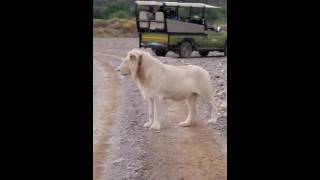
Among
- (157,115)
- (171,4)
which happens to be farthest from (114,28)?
(157,115)

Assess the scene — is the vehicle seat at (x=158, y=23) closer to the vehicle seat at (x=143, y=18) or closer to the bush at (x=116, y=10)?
the vehicle seat at (x=143, y=18)

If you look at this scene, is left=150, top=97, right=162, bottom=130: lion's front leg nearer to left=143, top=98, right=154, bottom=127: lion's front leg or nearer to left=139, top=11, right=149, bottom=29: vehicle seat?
left=143, top=98, right=154, bottom=127: lion's front leg

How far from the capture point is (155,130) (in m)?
4.05

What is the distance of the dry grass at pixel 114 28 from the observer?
13.0 ft

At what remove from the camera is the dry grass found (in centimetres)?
395

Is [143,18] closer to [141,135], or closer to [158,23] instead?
[158,23]

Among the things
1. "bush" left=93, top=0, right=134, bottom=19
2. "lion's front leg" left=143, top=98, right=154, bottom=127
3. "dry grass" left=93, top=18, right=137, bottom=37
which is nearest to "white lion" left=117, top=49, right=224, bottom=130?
"lion's front leg" left=143, top=98, right=154, bottom=127

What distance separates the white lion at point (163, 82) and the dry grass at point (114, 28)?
0.13 metres

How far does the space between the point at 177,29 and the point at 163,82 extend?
38 cm

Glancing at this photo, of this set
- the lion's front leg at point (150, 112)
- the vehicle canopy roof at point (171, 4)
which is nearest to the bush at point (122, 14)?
the vehicle canopy roof at point (171, 4)

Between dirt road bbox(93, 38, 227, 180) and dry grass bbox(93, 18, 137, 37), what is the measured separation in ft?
0.17
